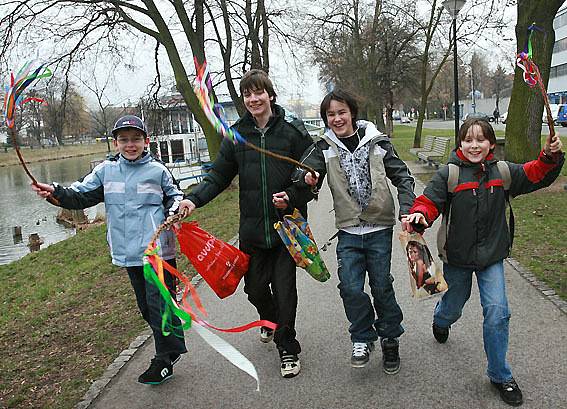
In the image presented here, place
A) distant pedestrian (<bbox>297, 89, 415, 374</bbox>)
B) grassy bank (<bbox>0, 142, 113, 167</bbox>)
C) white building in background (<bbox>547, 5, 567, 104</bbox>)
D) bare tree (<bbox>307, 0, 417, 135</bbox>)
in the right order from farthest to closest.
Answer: white building in background (<bbox>547, 5, 567, 104</bbox>), grassy bank (<bbox>0, 142, 113, 167</bbox>), bare tree (<bbox>307, 0, 417, 135</bbox>), distant pedestrian (<bbox>297, 89, 415, 374</bbox>)

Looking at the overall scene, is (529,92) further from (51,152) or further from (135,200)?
(51,152)

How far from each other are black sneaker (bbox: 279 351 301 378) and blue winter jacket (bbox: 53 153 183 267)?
106cm

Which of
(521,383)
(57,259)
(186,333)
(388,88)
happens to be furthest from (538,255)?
(388,88)

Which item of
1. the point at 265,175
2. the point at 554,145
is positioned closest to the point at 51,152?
the point at 265,175

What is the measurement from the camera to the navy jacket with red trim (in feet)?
11.3

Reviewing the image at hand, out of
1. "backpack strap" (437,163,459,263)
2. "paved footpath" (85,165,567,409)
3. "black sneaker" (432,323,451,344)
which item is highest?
"backpack strap" (437,163,459,263)

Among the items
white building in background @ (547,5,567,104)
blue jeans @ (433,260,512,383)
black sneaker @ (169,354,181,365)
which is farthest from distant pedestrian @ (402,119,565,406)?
white building in background @ (547,5,567,104)

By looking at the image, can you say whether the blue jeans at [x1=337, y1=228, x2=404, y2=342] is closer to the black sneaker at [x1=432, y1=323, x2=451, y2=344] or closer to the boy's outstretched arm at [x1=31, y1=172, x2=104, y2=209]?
the black sneaker at [x1=432, y1=323, x2=451, y2=344]

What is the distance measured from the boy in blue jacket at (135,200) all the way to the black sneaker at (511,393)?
215 cm

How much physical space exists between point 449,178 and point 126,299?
403cm

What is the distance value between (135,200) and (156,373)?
3.93 ft

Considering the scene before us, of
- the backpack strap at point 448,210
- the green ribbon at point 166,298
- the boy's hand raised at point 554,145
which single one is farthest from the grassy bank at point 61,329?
the boy's hand raised at point 554,145

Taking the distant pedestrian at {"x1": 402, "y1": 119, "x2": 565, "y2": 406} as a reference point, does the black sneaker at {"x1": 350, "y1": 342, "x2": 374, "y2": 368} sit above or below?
below

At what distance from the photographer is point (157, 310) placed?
12.8ft
